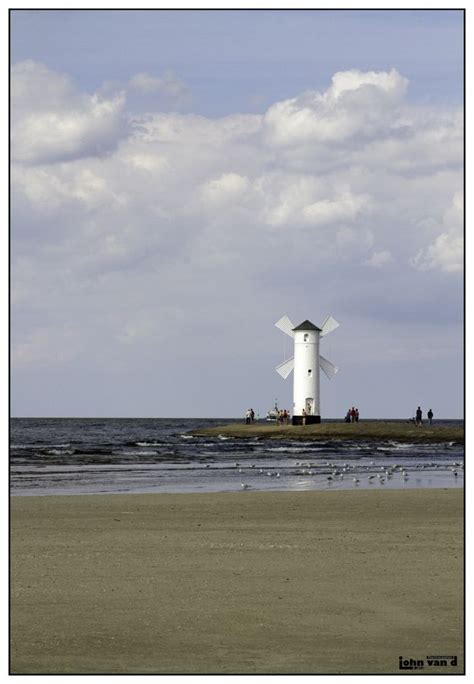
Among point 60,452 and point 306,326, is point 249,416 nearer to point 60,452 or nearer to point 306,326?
point 306,326

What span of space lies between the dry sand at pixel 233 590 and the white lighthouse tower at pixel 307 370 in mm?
44772

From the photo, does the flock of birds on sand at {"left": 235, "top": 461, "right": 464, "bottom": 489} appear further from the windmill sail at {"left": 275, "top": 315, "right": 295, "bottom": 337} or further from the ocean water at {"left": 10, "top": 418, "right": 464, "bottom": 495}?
the windmill sail at {"left": 275, "top": 315, "right": 295, "bottom": 337}

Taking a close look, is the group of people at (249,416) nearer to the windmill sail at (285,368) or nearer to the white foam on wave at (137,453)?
the windmill sail at (285,368)

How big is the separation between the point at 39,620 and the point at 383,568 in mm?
4067

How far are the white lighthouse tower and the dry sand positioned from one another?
4477 cm

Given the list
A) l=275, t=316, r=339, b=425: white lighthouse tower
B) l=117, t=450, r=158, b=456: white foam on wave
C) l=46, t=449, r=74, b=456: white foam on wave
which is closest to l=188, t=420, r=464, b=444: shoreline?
l=275, t=316, r=339, b=425: white lighthouse tower

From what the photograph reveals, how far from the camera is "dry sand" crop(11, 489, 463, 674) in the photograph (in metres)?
7.31

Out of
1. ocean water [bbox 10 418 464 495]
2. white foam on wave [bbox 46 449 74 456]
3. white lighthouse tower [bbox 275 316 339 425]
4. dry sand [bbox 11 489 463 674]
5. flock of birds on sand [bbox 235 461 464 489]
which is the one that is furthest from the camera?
white lighthouse tower [bbox 275 316 339 425]

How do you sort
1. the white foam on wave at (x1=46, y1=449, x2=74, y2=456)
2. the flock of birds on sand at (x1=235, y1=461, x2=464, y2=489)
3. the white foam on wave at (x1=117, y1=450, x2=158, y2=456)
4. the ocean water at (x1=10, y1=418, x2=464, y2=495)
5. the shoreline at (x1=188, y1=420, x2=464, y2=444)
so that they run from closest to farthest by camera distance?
the ocean water at (x1=10, y1=418, x2=464, y2=495)
the flock of birds on sand at (x1=235, y1=461, x2=464, y2=489)
the white foam on wave at (x1=46, y1=449, x2=74, y2=456)
the white foam on wave at (x1=117, y1=450, x2=158, y2=456)
the shoreline at (x1=188, y1=420, x2=464, y2=444)

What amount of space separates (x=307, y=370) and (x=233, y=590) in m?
52.6

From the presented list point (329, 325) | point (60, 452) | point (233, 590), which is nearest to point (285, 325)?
point (329, 325)

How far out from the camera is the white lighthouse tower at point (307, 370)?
62125mm

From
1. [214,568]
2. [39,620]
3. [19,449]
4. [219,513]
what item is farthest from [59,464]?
[39,620]

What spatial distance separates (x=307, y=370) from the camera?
204ft
